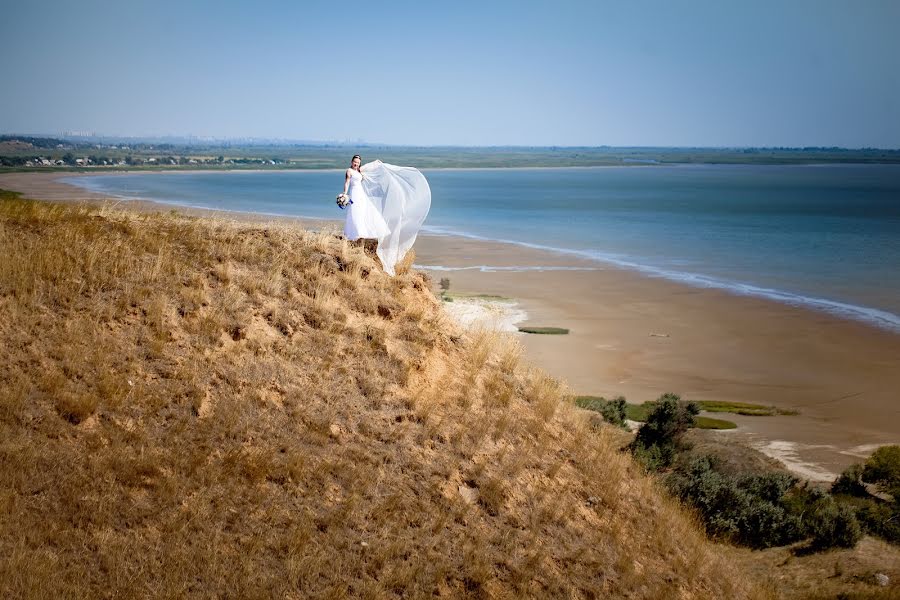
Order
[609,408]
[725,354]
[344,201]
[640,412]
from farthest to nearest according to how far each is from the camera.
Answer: [725,354], [640,412], [609,408], [344,201]

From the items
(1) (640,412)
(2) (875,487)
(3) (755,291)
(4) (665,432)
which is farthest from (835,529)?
(3) (755,291)

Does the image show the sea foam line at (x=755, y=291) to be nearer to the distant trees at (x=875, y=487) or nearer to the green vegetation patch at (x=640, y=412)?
the green vegetation patch at (x=640, y=412)

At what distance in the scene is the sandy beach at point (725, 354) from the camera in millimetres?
19297

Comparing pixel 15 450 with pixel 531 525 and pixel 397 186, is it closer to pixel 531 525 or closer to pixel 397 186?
pixel 531 525

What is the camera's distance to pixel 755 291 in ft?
124

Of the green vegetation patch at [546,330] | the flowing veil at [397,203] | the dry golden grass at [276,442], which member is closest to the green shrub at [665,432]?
the dry golden grass at [276,442]

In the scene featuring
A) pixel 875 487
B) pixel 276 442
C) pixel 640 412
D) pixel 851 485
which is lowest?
pixel 640 412

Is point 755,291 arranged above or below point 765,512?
above

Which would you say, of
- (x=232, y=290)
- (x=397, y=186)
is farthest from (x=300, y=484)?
(x=397, y=186)

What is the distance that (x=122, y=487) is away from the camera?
261 inches

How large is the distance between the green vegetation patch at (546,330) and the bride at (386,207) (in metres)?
17.9

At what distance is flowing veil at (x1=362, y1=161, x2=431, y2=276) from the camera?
11.4m

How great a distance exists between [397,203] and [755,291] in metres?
30.5

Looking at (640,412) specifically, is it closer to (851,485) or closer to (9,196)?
(851,485)
